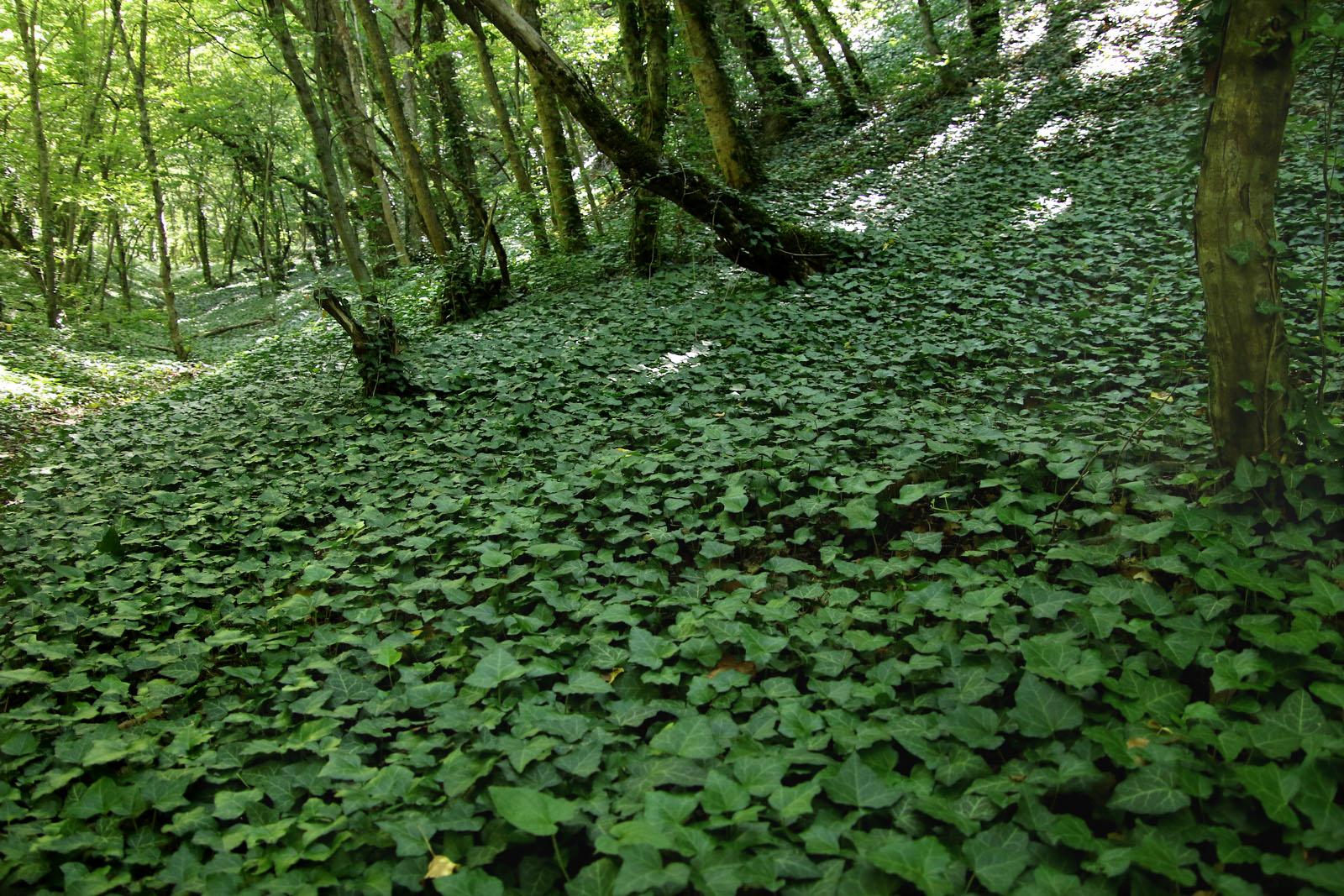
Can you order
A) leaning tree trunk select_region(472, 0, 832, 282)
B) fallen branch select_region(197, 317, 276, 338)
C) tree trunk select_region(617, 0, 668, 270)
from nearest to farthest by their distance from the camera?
leaning tree trunk select_region(472, 0, 832, 282)
tree trunk select_region(617, 0, 668, 270)
fallen branch select_region(197, 317, 276, 338)

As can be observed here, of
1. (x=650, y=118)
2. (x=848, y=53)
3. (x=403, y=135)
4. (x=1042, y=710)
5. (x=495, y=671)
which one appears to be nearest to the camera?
(x=1042, y=710)

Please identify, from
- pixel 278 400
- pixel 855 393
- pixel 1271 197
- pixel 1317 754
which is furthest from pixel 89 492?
pixel 1271 197

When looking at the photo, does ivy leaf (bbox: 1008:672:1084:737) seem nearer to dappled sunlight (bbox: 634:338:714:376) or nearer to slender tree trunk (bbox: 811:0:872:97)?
dappled sunlight (bbox: 634:338:714:376)

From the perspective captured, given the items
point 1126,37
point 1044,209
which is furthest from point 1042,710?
point 1126,37

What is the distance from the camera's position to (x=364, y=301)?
6.87 m

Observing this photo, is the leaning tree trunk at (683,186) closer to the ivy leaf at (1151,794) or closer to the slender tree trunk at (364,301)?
the slender tree trunk at (364,301)

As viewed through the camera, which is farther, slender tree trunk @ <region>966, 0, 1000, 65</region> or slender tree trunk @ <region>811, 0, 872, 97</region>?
slender tree trunk @ <region>811, 0, 872, 97</region>

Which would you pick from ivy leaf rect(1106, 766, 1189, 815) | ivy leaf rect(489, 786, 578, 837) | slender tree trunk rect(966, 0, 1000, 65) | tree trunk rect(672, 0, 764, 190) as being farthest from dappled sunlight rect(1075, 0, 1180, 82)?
ivy leaf rect(489, 786, 578, 837)

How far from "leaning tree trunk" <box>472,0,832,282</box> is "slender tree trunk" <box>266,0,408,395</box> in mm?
1951

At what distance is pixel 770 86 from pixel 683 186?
10772 mm

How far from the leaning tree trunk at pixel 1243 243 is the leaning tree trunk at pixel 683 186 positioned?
4.92 m

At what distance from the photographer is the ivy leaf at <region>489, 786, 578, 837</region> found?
1.80 m

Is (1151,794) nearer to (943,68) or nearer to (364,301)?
(364,301)

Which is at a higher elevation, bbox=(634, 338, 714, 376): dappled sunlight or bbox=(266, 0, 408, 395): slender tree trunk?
bbox=(266, 0, 408, 395): slender tree trunk
